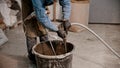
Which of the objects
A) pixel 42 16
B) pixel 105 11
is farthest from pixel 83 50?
pixel 105 11

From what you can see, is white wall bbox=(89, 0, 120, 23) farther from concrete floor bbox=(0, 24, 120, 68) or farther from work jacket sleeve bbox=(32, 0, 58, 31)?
work jacket sleeve bbox=(32, 0, 58, 31)

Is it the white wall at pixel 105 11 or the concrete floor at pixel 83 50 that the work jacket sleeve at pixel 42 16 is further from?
the white wall at pixel 105 11

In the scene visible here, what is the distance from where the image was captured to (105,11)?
443 cm

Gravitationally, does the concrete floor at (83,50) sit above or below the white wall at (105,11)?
below

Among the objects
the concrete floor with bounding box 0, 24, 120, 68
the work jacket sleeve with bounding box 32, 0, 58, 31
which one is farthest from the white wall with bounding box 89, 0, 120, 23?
the work jacket sleeve with bounding box 32, 0, 58, 31

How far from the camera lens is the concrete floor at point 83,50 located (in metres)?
2.90

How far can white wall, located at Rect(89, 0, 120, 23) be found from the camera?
4364mm

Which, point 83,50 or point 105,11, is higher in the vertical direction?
point 105,11

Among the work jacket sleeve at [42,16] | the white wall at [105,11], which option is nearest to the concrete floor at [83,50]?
the white wall at [105,11]

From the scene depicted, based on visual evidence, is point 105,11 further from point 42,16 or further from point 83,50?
point 42,16

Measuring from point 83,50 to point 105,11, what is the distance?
4.85 feet

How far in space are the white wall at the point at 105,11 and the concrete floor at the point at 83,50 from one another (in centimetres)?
24

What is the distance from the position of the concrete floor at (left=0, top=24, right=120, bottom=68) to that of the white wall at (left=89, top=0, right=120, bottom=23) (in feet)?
0.80

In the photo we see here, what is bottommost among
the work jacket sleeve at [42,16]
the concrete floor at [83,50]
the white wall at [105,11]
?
the concrete floor at [83,50]
